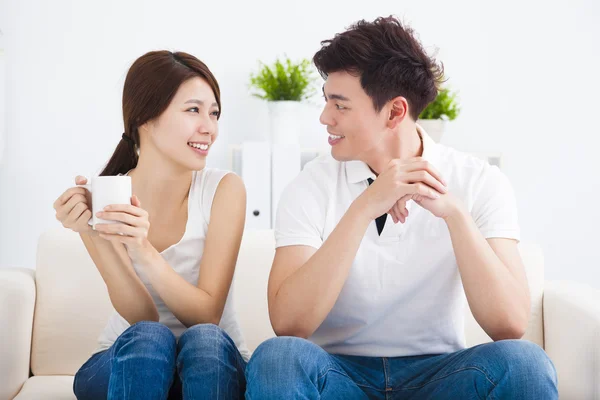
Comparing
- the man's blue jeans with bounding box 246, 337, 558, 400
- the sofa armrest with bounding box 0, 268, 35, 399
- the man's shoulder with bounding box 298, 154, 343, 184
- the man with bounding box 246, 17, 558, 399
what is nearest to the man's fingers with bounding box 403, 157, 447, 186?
the man with bounding box 246, 17, 558, 399

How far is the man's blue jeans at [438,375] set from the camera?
4.05 feet

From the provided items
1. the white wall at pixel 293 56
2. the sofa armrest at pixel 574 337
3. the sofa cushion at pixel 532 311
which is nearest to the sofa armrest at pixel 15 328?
the sofa cushion at pixel 532 311

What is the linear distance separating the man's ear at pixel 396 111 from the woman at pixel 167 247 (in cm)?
41

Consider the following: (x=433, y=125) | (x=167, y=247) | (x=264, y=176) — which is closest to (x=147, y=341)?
(x=167, y=247)

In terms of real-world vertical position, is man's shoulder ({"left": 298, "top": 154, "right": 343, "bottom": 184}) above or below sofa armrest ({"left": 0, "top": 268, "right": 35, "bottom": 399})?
above

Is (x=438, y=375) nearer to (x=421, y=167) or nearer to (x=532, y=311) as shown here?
(x=421, y=167)

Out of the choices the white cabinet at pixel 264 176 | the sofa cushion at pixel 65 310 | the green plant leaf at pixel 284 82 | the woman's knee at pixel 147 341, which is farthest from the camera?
the green plant leaf at pixel 284 82

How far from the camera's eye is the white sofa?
1743 millimetres

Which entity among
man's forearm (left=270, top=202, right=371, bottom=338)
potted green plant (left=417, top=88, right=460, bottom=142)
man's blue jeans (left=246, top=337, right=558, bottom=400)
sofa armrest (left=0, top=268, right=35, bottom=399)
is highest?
potted green plant (left=417, top=88, right=460, bottom=142)

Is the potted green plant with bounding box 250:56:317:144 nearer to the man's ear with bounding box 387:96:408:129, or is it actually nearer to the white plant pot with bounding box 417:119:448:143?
the white plant pot with bounding box 417:119:448:143

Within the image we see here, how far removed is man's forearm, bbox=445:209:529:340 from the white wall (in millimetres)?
2262

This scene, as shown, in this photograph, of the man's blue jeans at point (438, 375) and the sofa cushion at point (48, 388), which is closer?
the man's blue jeans at point (438, 375)

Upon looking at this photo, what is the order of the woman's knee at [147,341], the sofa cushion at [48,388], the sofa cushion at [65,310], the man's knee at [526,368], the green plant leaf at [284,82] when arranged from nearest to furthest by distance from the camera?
the man's knee at [526,368] < the woman's knee at [147,341] < the sofa cushion at [48,388] < the sofa cushion at [65,310] < the green plant leaf at [284,82]

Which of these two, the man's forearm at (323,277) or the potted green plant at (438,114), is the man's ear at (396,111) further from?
the potted green plant at (438,114)
